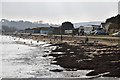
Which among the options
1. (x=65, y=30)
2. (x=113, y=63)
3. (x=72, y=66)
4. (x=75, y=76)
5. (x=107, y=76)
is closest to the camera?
(x=107, y=76)

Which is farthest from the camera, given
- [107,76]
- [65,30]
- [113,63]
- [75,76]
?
[65,30]

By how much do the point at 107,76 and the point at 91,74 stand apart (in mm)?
1738

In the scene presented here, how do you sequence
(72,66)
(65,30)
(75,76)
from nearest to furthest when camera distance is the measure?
(75,76) → (72,66) → (65,30)

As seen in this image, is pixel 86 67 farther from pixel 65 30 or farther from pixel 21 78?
pixel 65 30

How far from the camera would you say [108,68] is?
2598 cm

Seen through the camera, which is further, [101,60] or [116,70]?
[101,60]

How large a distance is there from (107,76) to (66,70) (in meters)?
6.14

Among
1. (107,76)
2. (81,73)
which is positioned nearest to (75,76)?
(81,73)

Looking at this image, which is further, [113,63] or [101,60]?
[101,60]

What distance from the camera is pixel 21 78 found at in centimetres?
2522

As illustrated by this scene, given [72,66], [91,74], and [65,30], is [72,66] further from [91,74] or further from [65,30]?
[65,30]

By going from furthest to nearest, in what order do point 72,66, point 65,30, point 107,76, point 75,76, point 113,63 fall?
point 65,30 → point 72,66 → point 113,63 → point 75,76 → point 107,76

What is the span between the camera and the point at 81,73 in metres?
25.9

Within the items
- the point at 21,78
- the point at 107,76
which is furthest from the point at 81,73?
the point at 21,78
